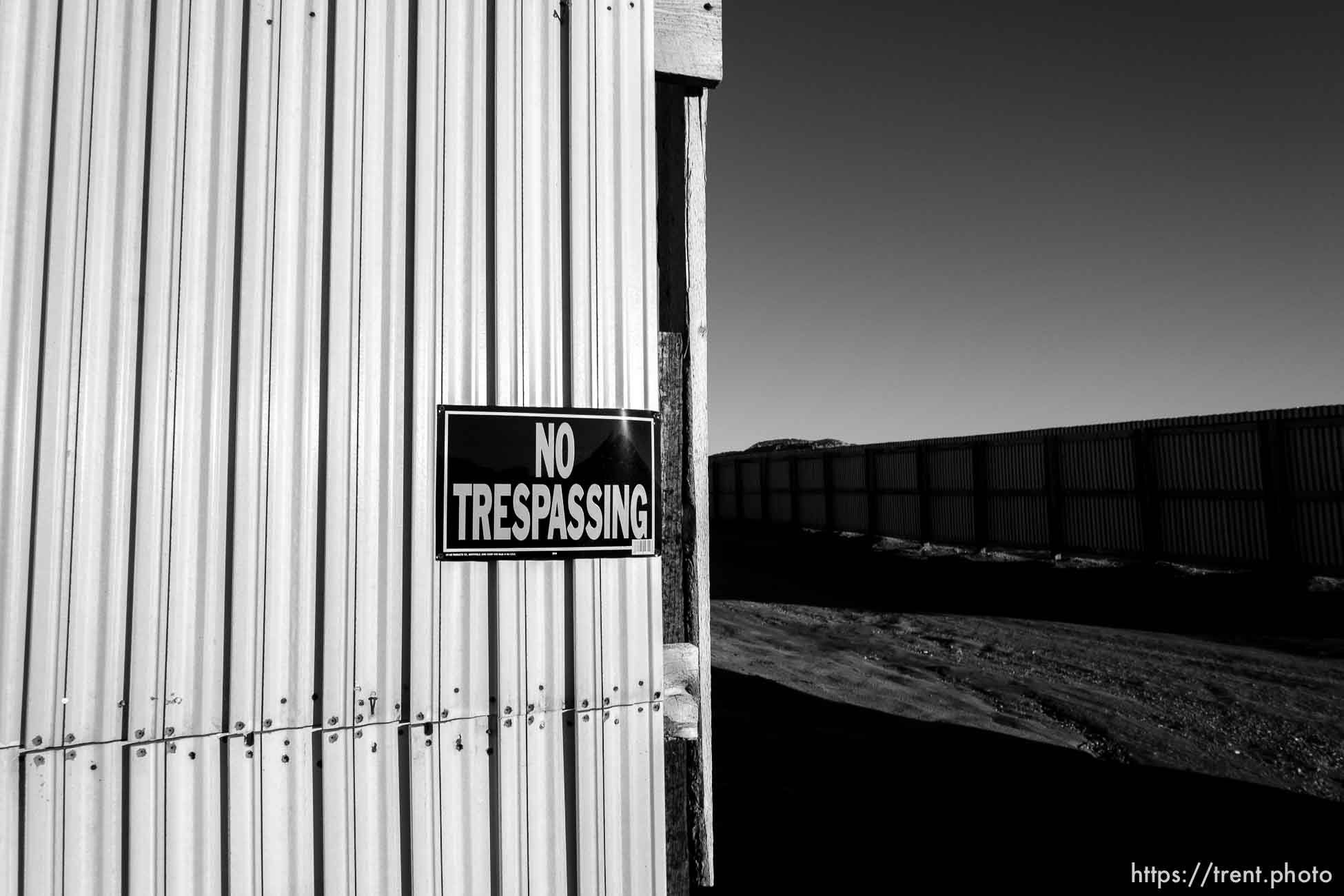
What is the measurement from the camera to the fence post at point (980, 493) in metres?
18.0

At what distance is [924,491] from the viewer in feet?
64.7

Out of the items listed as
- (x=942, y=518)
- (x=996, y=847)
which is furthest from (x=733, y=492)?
(x=996, y=847)

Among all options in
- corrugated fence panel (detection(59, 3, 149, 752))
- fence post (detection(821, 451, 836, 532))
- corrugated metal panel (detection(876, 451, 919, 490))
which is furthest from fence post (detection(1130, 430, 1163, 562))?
corrugated fence panel (detection(59, 3, 149, 752))

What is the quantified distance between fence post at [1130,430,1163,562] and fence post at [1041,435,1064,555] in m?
1.67

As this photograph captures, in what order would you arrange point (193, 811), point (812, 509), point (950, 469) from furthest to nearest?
1. point (812, 509)
2. point (950, 469)
3. point (193, 811)

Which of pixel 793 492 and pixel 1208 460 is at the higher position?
pixel 1208 460

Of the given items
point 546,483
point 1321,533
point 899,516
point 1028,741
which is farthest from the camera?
point 899,516

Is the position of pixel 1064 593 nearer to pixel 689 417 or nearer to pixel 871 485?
A: pixel 871 485

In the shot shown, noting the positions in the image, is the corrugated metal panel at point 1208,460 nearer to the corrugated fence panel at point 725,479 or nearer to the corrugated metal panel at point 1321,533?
the corrugated metal panel at point 1321,533

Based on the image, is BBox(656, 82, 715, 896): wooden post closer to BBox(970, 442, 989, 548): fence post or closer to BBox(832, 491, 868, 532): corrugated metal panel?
BBox(970, 442, 989, 548): fence post

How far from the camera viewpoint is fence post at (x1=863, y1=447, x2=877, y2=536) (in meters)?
21.4

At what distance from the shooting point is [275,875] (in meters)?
2.07

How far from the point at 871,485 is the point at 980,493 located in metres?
3.74

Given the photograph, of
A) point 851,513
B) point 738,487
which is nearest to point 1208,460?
point 851,513
